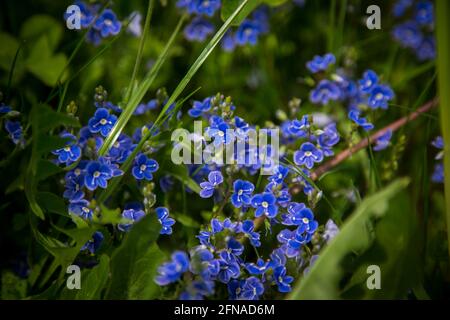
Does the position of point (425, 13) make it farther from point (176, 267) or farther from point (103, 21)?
point (176, 267)

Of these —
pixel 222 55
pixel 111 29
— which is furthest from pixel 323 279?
pixel 222 55

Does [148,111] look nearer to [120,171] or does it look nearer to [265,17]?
[120,171]

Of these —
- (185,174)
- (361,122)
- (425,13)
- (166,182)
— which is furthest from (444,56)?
(425,13)

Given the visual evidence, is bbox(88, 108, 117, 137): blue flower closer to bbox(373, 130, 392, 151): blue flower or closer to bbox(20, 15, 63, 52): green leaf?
bbox(373, 130, 392, 151): blue flower

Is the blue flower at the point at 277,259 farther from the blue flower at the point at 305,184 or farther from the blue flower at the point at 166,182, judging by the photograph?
the blue flower at the point at 166,182

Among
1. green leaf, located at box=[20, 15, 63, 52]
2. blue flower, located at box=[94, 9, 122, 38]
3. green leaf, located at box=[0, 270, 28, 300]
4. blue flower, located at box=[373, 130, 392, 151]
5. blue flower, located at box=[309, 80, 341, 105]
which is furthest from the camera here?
green leaf, located at box=[20, 15, 63, 52]

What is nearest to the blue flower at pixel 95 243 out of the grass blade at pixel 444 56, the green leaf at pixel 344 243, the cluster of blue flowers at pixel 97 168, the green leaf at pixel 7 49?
the cluster of blue flowers at pixel 97 168

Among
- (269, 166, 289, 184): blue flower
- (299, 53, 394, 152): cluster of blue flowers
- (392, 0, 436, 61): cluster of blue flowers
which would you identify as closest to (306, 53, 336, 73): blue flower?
(299, 53, 394, 152): cluster of blue flowers
